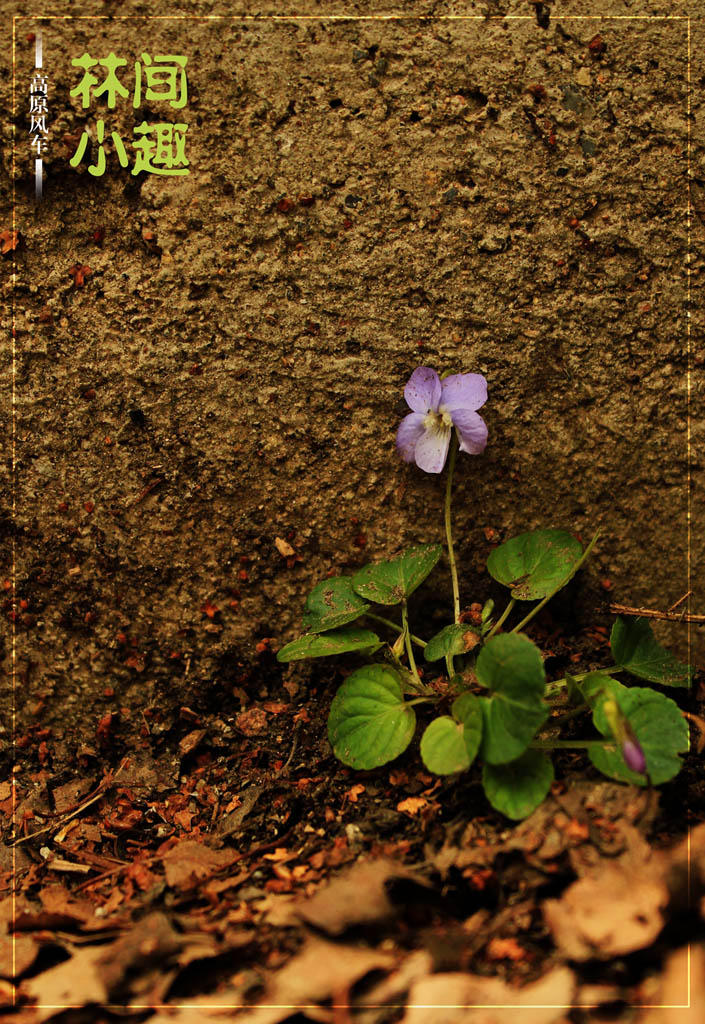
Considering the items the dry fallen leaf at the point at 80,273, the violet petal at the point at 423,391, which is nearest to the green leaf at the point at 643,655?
the violet petal at the point at 423,391

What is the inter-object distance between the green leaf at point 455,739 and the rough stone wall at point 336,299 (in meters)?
0.51

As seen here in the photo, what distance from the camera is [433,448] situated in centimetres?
187

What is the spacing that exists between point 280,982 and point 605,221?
1.67m

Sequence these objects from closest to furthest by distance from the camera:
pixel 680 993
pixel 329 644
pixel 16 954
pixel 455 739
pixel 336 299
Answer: pixel 680 993 < pixel 16 954 < pixel 455 739 < pixel 329 644 < pixel 336 299

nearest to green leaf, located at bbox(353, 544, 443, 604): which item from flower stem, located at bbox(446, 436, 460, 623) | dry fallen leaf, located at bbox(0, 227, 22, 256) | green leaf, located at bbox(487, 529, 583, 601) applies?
flower stem, located at bbox(446, 436, 460, 623)

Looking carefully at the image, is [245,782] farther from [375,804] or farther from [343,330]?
[343,330]

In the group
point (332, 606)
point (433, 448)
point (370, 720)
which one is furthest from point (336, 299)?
point (370, 720)

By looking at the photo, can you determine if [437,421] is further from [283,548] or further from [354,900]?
[354,900]

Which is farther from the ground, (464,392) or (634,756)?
(464,392)

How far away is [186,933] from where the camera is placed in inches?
53.9

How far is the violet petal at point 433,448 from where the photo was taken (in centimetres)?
187

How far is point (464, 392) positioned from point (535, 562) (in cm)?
41

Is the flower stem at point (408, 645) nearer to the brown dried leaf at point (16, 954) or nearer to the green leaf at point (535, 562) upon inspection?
the green leaf at point (535, 562)

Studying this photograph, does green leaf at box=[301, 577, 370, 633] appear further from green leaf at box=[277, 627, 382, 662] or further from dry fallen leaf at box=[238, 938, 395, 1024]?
dry fallen leaf at box=[238, 938, 395, 1024]
